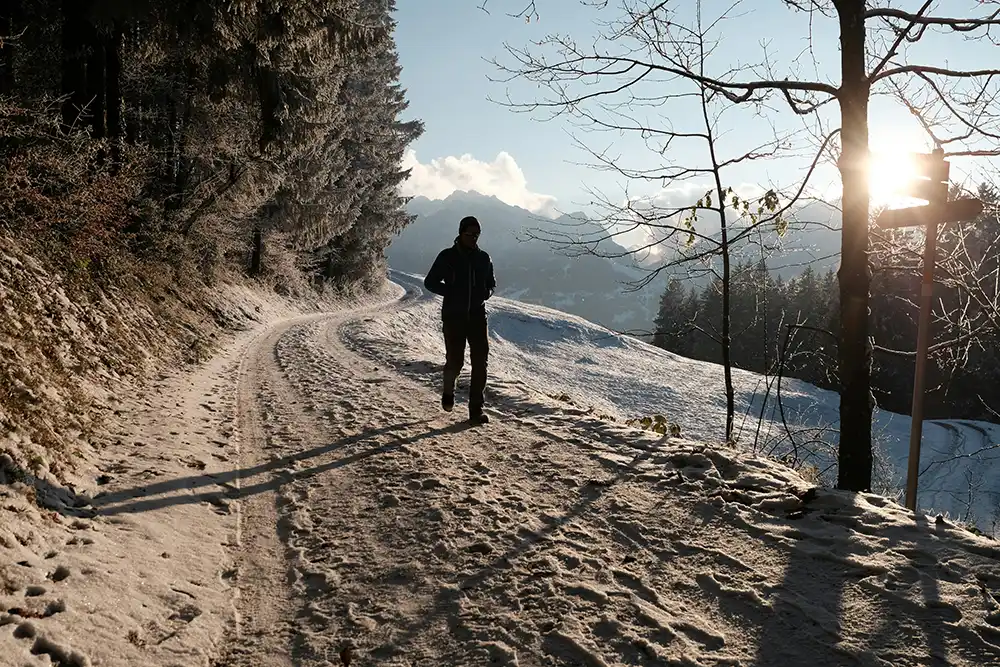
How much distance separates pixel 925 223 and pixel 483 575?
4.21 meters

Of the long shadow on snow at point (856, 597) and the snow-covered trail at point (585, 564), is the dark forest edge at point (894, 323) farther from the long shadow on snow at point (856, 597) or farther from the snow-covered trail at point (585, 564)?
the long shadow on snow at point (856, 597)

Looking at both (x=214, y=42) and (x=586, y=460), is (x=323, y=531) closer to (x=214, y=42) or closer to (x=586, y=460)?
(x=586, y=460)

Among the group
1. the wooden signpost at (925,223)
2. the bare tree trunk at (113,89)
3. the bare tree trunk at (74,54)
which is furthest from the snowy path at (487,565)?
the bare tree trunk at (113,89)

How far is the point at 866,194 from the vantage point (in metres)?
5.17

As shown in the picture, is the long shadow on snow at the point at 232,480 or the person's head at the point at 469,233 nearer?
the long shadow on snow at the point at 232,480

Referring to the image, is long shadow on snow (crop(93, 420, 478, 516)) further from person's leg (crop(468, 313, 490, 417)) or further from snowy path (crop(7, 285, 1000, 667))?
person's leg (crop(468, 313, 490, 417))

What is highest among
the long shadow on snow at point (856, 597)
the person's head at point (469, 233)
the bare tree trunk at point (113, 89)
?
the bare tree trunk at point (113, 89)

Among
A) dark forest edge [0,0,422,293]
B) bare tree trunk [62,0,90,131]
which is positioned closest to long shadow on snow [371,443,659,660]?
dark forest edge [0,0,422,293]

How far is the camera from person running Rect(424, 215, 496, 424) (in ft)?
21.4

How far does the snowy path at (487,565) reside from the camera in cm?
269

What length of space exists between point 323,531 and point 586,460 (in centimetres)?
251

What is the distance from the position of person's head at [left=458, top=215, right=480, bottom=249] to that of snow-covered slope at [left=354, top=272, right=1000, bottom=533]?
4.93 m

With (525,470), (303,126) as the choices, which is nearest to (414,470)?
(525,470)

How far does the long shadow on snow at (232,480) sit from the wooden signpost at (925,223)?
4360 mm
